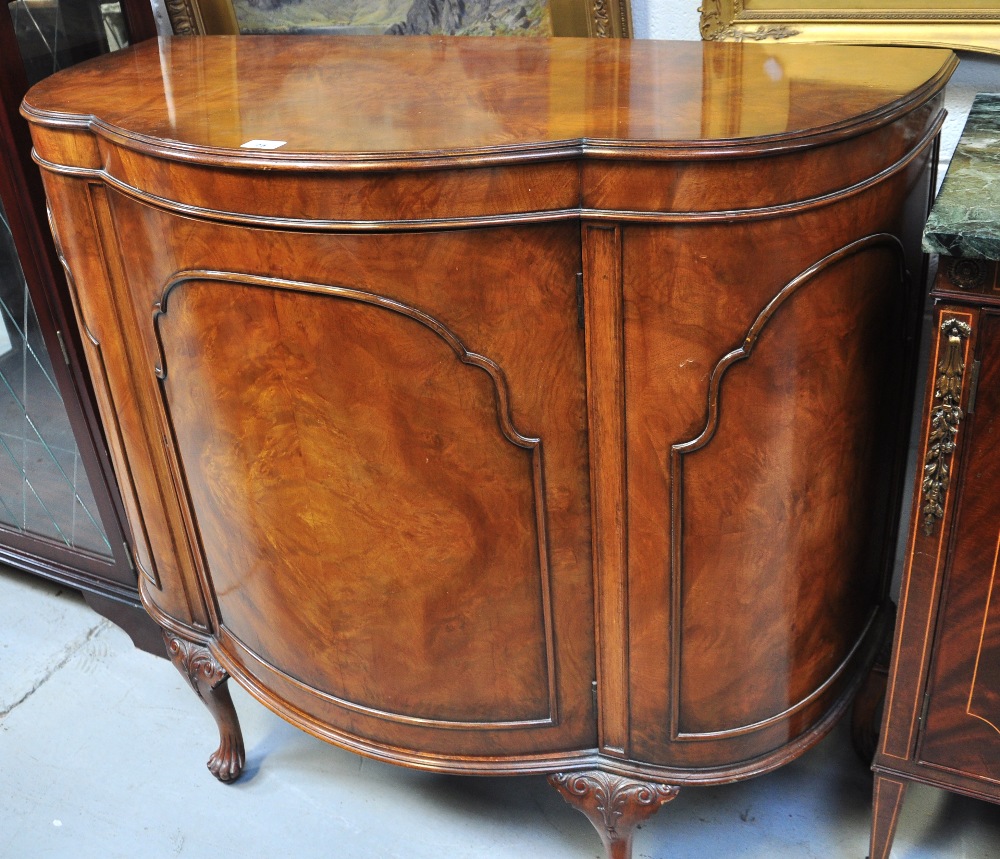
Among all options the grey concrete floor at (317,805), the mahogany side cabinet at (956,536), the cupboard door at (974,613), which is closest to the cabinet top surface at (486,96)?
the mahogany side cabinet at (956,536)

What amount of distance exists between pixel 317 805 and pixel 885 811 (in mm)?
735

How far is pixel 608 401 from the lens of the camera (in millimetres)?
943

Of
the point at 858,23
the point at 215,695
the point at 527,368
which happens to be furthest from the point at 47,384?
the point at 858,23

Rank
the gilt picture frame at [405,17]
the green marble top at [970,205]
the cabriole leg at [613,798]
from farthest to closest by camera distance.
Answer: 1. the gilt picture frame at [405,17]
2. the cabriole leg at [613,798]
3. the green marble top at [970,205]

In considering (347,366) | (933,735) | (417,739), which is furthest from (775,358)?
(417,739)

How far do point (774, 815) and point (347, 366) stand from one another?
851mm

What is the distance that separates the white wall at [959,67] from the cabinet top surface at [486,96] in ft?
0.39

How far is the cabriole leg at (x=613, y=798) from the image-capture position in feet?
3.72

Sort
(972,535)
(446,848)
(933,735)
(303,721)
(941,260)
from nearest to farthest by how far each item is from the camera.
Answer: (941,260)
(972,535)
(933,735)
(303,721)
(446,848)

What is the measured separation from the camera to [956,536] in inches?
39.1

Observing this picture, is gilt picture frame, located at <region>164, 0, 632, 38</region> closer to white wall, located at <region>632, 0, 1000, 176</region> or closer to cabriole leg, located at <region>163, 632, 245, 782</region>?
white wall, located at <region>632, 0, 1000, 176</region>

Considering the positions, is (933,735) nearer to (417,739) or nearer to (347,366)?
(417,739)

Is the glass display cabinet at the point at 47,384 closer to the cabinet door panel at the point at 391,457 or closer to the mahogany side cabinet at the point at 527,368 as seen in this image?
the mahogany side cabinet at the point at 527,368

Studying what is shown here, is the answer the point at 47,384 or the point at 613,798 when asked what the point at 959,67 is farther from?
the point at 47,384
